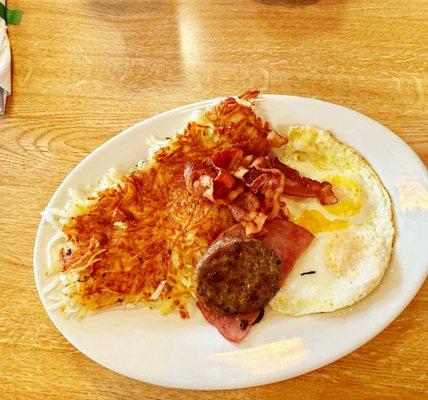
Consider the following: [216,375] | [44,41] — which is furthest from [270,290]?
[44,41]

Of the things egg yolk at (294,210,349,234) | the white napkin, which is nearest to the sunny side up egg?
egg yolk at (294,210,349,234)

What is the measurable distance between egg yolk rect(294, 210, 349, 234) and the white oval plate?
0.28m

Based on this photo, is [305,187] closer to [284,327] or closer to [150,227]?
[284,327]

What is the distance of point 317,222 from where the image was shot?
2.69 metres

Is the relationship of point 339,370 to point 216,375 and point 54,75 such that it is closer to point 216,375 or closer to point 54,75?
point 216,375

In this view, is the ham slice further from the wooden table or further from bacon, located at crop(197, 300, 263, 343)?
the wooden table

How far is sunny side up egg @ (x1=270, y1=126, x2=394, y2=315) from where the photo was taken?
2488mm

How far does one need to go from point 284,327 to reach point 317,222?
1.84 ft

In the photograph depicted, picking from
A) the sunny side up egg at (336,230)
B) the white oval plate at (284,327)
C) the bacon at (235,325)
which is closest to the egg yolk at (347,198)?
the sunny side up egg at (336,230)

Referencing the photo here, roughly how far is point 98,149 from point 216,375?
141 centimetres

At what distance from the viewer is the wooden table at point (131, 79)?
2.75 meters

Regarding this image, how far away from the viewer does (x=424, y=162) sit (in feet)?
9.04

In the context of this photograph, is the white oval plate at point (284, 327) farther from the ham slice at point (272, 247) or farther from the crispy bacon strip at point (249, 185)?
the crispy bacon strip at point (249, 185)

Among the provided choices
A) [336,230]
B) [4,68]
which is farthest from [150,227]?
[4,68]
